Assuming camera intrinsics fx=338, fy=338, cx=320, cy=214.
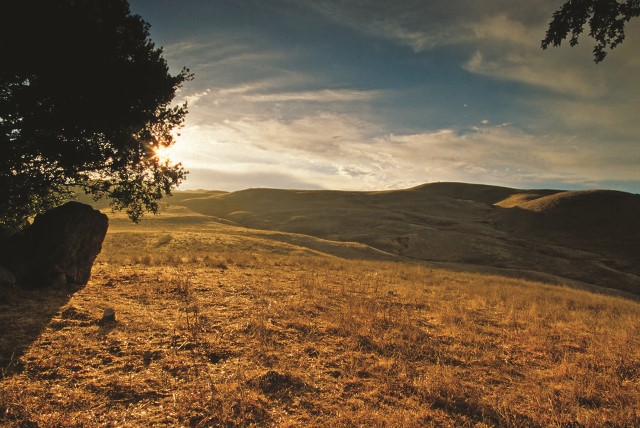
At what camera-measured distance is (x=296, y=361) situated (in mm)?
7887

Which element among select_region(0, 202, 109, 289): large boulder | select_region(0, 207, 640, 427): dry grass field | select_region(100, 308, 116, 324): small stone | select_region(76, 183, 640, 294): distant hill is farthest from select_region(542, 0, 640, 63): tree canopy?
select_region(76, 183, 640, 294): distant hill

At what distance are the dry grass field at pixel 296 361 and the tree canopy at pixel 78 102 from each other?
443 cm

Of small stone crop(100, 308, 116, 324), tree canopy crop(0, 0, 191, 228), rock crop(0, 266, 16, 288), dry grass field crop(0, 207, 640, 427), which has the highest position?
tree canopy crop(0, 0, 191, 228)

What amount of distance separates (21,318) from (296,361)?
750cm

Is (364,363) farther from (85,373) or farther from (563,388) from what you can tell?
(85,373)

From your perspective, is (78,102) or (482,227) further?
(482,227)

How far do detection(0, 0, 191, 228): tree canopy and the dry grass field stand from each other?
4.43m

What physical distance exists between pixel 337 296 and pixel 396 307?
262 centimetres

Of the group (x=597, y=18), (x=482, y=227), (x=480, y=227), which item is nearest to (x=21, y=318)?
(x=597, y=18)

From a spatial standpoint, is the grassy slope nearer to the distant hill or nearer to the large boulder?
the distant hill

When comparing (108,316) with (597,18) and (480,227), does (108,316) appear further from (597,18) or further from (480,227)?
(480,227)

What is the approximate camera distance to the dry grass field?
579 cm

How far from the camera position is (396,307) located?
13688mm

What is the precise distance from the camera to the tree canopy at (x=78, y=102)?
10.8 m
